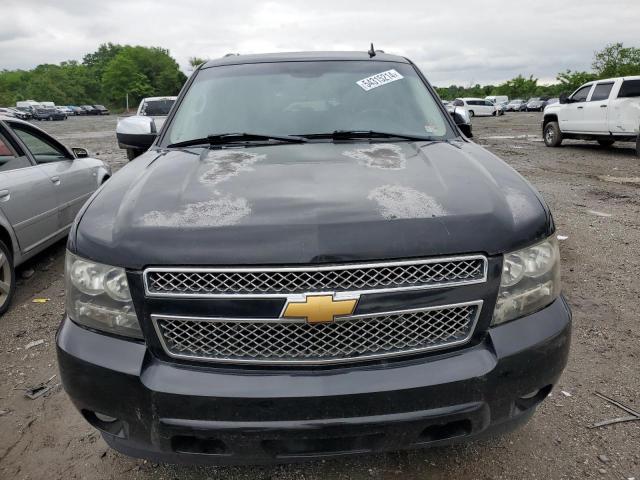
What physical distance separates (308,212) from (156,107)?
1470 cm

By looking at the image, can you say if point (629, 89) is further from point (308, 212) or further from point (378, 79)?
point (308, 212)

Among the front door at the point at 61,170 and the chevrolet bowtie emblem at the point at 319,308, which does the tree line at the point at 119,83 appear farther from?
the chevrolet bowtie emblem at the point at 319,308

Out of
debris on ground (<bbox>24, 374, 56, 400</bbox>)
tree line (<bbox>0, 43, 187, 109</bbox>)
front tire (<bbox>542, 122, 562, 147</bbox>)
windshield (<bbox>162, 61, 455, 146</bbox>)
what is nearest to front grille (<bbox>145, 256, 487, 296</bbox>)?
windshield (<bbox>162, 61, 455, 146</bbox>)

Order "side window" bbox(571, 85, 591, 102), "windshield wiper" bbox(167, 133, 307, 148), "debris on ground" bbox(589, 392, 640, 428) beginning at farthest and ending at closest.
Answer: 1. "side window" bbox(571, 85, 591, 102)
2. "windshield wiper" bbox(167, 133, 307, 148)
3. "debris on ground" bbox(589, 392, 640, 428)

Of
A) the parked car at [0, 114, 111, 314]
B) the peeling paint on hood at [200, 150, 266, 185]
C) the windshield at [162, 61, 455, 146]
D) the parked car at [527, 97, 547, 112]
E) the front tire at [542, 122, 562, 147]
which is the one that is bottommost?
the parked car at [527, 97, 547, 112]

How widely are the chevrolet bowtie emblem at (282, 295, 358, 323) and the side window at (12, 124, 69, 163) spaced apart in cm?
427

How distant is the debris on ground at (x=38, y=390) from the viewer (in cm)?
293

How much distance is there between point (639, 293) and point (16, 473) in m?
4.30

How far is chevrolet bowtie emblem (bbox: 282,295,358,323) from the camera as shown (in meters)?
1.64

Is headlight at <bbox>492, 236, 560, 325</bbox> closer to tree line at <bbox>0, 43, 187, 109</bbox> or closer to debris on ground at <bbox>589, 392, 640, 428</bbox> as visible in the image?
debris on ground at <bbox>589, 392, 640, 428</bbox>

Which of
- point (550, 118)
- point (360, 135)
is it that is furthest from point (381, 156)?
point (550, 118)

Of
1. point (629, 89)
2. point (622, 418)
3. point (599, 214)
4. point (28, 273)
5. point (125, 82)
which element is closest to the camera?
point (622, 418)

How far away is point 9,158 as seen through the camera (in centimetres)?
452

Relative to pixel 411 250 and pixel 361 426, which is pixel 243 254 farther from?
pixel 361 426
